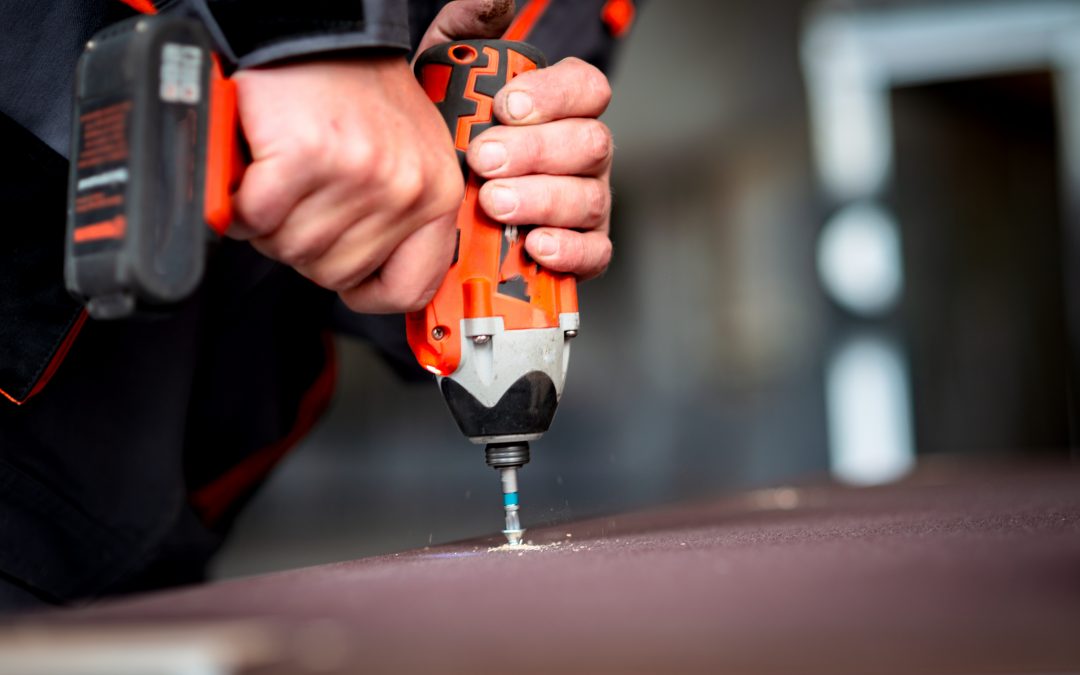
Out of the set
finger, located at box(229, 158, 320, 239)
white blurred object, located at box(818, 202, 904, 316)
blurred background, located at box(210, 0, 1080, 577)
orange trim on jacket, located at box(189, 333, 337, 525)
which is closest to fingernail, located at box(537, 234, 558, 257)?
finger, located at box(229, 158, 320, 239)

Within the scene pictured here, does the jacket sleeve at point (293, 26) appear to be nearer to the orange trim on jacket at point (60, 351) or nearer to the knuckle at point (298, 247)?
the knuckle at point (298, 247)

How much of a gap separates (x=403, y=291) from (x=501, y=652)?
0.54m

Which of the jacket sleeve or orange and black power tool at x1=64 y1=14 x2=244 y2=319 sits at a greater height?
the jacket sleeve

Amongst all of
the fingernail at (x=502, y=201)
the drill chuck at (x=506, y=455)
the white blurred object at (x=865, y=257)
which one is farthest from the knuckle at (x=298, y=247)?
the white blurred object at (x=865, y=257)

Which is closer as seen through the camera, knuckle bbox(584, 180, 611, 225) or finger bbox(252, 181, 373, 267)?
finger bbox(252, 181, 373, 267)

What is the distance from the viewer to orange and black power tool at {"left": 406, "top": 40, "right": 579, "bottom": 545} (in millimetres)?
1030

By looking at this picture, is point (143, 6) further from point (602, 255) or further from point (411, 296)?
point (602, 255)

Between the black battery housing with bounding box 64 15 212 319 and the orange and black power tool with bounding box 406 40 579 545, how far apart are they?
31 cm

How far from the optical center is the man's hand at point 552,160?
1.03 m

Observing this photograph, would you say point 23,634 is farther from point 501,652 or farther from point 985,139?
point 985,139

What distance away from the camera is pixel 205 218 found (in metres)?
0.76

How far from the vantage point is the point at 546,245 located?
3.50 feet

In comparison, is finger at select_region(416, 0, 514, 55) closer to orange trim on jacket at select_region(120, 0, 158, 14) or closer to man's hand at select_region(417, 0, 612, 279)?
man's hand at select_region(417, 0, 612, 279)

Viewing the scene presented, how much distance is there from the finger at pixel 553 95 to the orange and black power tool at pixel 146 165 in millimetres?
335
